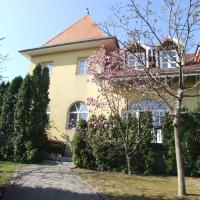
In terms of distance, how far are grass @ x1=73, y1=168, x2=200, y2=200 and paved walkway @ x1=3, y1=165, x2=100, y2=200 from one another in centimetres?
44

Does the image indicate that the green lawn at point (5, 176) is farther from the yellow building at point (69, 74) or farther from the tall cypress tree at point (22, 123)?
the yellow building at point (69, 74)

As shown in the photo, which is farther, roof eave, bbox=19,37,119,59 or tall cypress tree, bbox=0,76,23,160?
roof eave, bbox=19,37,119,59

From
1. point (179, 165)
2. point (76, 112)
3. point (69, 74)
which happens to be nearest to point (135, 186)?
point (179, 165)

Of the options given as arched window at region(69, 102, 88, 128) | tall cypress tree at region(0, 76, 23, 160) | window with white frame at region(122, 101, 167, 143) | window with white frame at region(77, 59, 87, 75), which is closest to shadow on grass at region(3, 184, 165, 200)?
window with white frame at region(122, 101, 167, 143)

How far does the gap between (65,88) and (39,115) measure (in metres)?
5.41

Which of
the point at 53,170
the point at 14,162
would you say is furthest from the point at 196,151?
the point at 14,162

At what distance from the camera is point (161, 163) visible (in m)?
13.5

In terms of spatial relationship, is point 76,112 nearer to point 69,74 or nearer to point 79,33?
point 69,74

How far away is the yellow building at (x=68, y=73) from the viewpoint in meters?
20.5

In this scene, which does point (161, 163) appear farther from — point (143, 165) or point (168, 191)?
point (168, 191)

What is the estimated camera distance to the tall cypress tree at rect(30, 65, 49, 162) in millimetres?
15344

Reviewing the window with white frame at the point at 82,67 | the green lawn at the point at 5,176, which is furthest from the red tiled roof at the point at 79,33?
the green lawn at the point at 5,176

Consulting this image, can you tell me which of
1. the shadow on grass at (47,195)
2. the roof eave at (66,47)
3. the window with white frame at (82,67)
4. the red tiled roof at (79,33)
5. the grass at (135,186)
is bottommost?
the shadow on grass at (47,195)

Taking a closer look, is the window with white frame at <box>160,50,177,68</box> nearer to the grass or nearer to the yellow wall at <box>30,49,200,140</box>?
the grass
